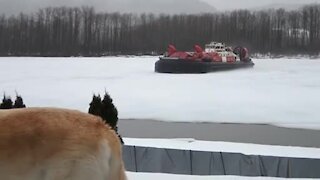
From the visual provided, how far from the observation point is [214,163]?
505cm

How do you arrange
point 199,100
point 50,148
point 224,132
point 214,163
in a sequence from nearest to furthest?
point 50,148, point 214,163, point 224,132, point 199,100

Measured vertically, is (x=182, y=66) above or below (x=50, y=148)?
below

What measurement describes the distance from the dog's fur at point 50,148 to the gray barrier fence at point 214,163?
2894mm

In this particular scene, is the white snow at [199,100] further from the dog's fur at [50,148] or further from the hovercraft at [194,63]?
the hovercraft at [194,63]

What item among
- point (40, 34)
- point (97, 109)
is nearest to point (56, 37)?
point (40, 34)

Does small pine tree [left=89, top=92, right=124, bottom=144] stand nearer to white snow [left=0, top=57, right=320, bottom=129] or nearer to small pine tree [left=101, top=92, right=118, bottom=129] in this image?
small pine tree [left=101, top=92, right=118, bottom=129]

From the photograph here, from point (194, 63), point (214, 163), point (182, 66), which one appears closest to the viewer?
point (214, 163)

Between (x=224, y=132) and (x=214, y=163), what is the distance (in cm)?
481

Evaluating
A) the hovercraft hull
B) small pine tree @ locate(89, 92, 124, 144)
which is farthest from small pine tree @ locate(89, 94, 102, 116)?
the hovercraft hull

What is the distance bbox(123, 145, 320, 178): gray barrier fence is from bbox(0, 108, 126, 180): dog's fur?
2894mm

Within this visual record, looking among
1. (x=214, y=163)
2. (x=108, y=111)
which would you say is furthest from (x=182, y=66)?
(x=108, y=111)

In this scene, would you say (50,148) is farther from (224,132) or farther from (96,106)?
(224,132)

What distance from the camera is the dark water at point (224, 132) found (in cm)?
900

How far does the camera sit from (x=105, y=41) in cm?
7856
